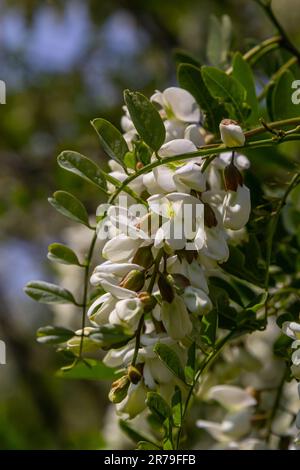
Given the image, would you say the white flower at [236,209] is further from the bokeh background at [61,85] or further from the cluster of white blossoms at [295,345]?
the bokeh background at [61,85]

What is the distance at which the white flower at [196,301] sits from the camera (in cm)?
48

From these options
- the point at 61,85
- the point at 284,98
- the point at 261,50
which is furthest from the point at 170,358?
the point at 61,85

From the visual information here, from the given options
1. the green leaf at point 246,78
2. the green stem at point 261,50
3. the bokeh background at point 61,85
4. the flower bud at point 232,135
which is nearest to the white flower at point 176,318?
the flower bud at point 232,135

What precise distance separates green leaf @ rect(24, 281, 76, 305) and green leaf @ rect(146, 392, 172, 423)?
0.09 meters

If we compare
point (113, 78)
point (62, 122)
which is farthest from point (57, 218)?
point (113, 78)

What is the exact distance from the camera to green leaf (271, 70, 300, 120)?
2.00 ft

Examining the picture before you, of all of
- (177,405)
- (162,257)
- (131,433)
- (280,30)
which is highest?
(280,30)

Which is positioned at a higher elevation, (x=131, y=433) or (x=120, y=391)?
(x=120, y=391)

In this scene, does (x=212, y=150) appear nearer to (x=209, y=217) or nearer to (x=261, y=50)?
(x=209, y=217)

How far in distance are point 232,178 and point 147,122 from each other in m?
0.07

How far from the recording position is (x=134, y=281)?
Result: 18.9 inches

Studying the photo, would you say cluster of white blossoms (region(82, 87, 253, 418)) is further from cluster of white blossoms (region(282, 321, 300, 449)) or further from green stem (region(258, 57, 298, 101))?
green stem (region(258, 57, 298, 101))

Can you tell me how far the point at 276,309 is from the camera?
0.59 meters

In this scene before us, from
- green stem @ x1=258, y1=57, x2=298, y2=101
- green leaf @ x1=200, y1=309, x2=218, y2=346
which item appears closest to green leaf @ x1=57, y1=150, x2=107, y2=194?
green leaf @ x1=200, y1=309, x2=218, y2=346
